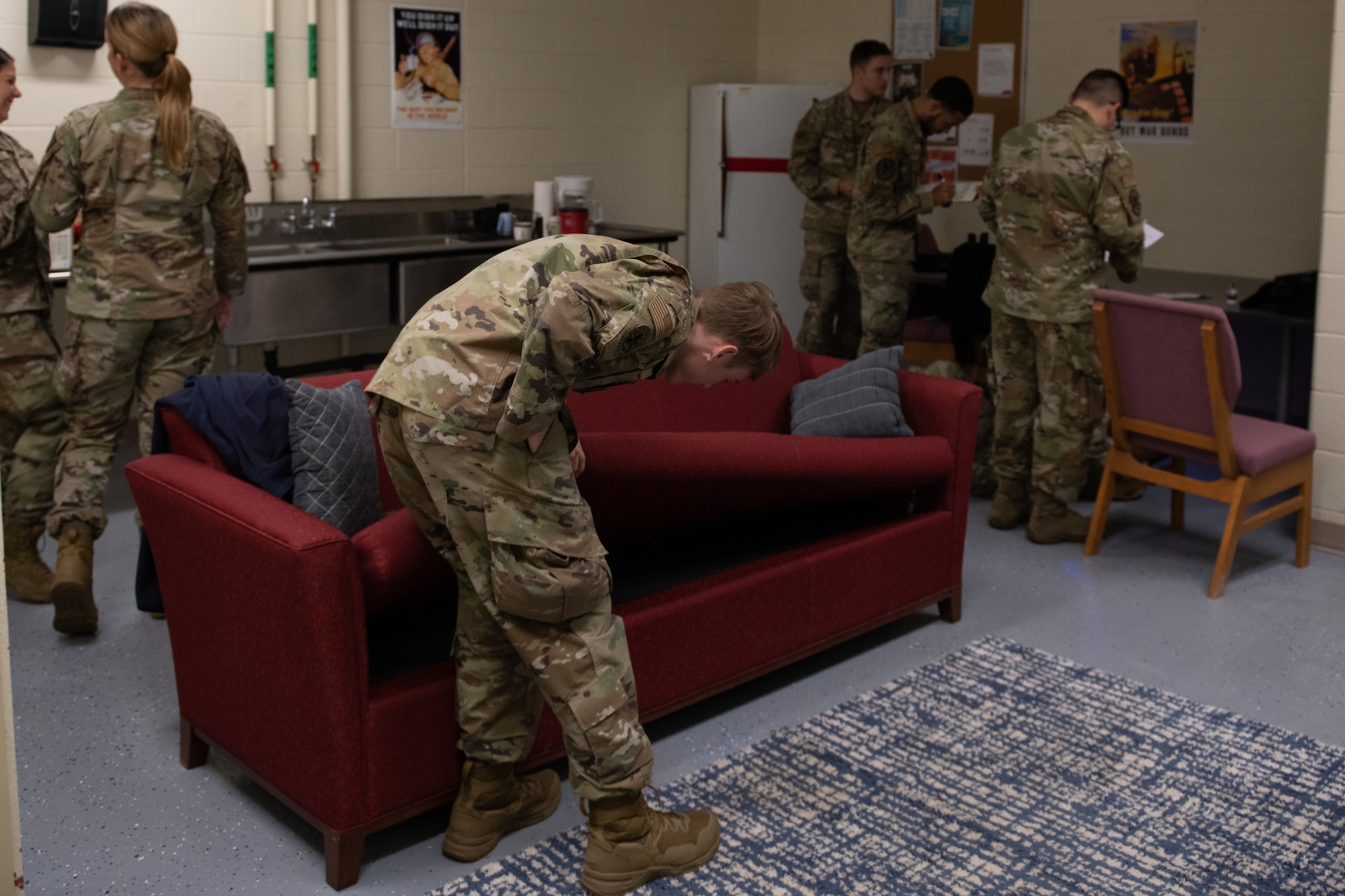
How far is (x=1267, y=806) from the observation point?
264cm

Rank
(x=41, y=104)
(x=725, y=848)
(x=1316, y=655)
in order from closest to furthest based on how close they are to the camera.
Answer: (x=725, y=848) → (x=1316, y=655) → (x=41, y=104)

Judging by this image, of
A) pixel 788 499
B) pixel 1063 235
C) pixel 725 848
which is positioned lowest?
pixel 725 848

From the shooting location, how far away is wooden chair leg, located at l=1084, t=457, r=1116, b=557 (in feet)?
13.8

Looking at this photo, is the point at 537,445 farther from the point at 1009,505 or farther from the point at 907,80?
the point at 907,80

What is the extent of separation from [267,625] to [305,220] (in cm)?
346

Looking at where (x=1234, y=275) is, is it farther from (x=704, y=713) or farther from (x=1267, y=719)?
(x=704, y=713)

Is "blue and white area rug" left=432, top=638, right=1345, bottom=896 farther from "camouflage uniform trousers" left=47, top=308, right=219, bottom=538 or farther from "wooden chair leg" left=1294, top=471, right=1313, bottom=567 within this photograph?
"camouflage uniform trousers" left=47, top=308, right=219, bottom=538

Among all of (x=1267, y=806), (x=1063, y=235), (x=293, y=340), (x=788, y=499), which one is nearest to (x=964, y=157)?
(x=1063, y=235)

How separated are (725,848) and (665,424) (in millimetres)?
1435

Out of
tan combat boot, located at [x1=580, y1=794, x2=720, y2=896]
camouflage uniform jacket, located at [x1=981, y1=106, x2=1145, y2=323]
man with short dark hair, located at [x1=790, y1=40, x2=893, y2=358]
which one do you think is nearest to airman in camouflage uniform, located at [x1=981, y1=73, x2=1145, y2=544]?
camouflage uniform jacket, located at [x1=981, y1=106, x2=1145, y2=323]

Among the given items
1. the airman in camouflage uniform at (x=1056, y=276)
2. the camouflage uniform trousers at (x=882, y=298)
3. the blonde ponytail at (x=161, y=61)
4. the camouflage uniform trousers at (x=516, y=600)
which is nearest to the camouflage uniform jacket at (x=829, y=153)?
the camouflage uniform trousers at (x=882, y=298)

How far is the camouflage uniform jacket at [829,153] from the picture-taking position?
602 centimetres

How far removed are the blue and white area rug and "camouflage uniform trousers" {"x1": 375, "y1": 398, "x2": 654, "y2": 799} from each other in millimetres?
270

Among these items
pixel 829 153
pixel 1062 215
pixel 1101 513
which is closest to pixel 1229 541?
pixel 1101 513
